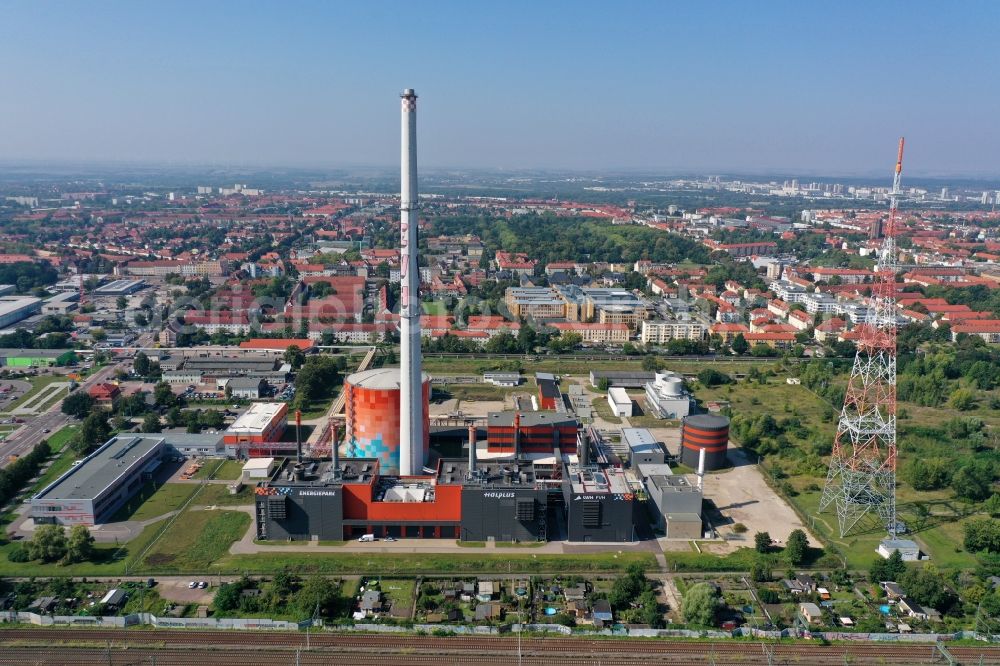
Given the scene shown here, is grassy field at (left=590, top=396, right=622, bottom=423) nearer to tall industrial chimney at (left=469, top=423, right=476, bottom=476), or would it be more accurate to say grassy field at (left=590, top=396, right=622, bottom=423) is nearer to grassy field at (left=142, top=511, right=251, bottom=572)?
tall industrial chimney at (left=469, top=423, right=476, bottom=476)

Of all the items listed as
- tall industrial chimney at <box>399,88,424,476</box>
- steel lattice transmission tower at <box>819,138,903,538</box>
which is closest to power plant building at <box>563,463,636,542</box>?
tall industrial chimney at <box>399,88,424,476</box>

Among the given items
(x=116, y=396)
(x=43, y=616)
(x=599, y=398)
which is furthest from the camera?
(x=599, y=398)

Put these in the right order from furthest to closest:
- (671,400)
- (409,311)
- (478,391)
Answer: (478,391), (671,400), (409,311)

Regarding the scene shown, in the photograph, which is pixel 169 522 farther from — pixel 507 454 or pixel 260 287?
pixel 260 287

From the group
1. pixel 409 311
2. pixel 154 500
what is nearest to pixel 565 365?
pixel 409 311

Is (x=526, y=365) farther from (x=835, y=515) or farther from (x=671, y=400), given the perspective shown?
(x=835, y=515)

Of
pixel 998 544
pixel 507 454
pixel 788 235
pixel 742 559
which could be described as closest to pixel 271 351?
pixel 507 454
